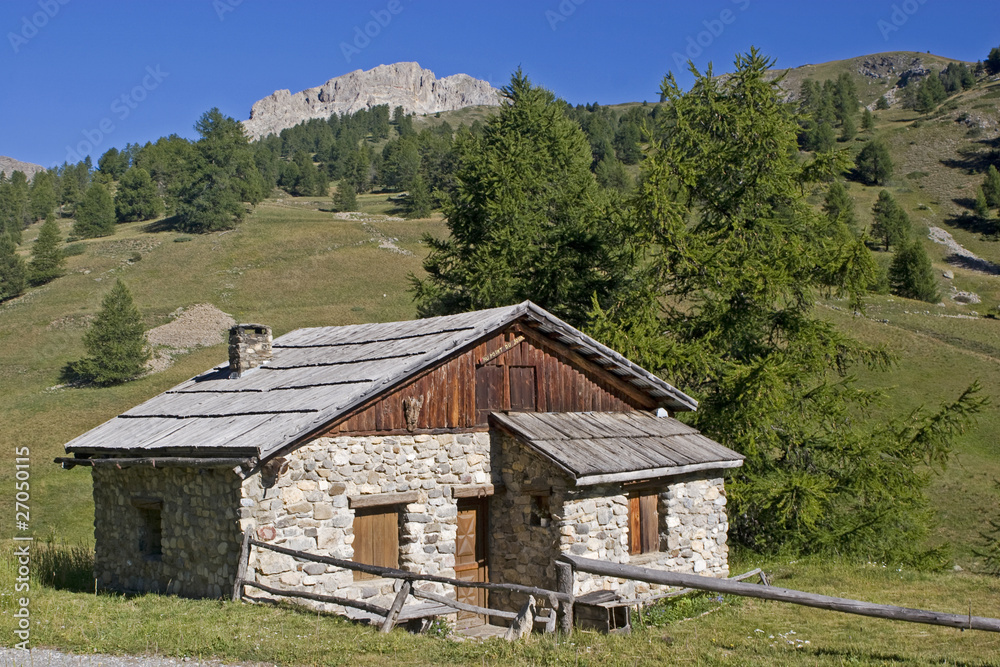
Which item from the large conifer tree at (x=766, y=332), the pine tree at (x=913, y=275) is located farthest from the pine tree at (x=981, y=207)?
the large conifer tree at (x=766, y=332)

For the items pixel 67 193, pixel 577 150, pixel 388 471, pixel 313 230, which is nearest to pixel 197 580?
pixel 388 471

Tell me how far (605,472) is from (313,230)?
72.7 m

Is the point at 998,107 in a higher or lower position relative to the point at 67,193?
higher

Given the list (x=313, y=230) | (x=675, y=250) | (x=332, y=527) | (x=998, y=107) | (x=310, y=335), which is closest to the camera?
(x=332, y=527)

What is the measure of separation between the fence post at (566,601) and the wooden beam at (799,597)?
0.10 metres

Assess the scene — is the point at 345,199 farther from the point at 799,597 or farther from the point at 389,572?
the point at 799,597

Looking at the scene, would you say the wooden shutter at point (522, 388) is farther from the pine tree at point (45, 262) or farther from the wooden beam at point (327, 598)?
the pine tree at point (45, 262)

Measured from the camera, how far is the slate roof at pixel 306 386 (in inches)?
453

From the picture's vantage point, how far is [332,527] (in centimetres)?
1167

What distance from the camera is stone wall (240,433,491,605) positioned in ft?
36.6

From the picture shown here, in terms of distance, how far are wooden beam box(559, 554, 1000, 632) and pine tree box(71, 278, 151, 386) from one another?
4073 centimetres

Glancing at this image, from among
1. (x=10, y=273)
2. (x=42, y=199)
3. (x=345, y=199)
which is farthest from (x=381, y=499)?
(x=42, y=199)

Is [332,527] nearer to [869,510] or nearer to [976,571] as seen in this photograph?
[869,510]

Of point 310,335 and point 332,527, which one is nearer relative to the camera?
point 332,527
